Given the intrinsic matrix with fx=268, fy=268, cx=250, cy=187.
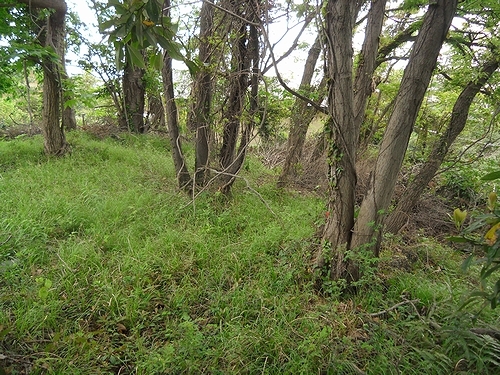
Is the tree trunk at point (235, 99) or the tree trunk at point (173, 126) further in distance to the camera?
the tree trunk at point (173, 126)

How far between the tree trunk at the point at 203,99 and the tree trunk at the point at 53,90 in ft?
8.98

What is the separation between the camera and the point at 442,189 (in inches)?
209

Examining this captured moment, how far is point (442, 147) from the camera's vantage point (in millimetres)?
3756

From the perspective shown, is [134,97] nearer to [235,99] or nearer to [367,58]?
[235,99]

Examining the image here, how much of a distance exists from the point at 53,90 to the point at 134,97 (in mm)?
2714

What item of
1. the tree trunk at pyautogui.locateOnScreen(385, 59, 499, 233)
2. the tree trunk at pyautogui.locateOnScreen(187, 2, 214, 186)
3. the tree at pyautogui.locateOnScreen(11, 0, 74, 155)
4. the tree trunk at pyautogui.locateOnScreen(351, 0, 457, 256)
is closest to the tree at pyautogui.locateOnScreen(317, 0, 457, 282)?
the tree trunk at pyautogui.locateOnScreen(351, 0, 457, 256)

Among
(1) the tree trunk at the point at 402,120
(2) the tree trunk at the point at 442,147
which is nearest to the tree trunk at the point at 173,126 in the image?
(1) the tree trunk at the point at 402,120

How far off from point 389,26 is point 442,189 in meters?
3.23

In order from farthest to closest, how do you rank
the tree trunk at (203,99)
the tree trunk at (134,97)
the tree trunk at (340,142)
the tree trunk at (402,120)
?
1. the tree trunk at (134,97)
2. the tree trunk at (203,99)
3. the tree trunk at (340,142)
4. the tree trunk at (402,120)

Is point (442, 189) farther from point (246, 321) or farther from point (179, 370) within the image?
point (179, 370)

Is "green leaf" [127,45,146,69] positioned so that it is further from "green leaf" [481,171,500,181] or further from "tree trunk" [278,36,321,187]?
"tree trunk" [278,36,321,187]

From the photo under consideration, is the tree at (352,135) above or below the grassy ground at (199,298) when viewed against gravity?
above

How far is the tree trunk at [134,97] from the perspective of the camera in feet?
23.4

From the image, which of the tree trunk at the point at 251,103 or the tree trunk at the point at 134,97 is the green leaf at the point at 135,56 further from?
the tree trunk at the point at 134,97
